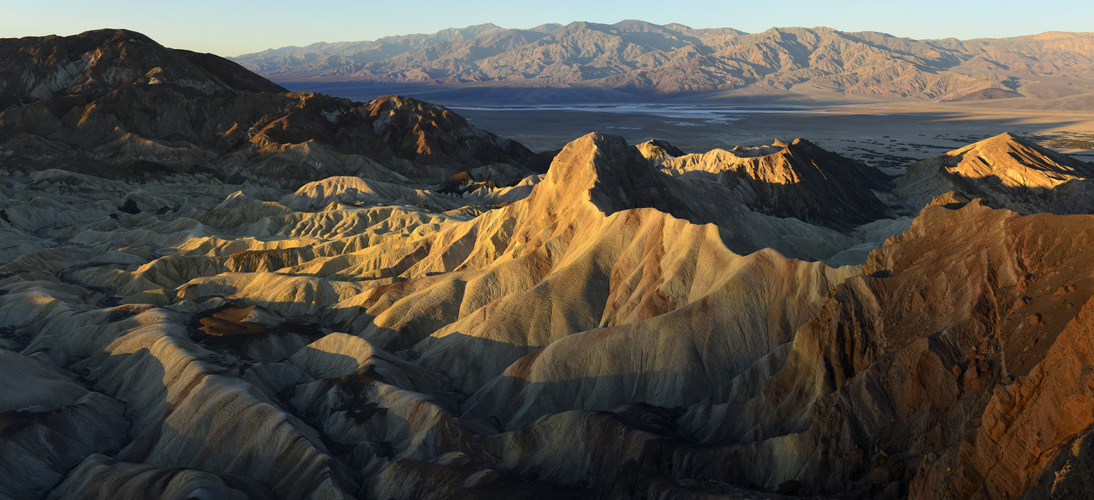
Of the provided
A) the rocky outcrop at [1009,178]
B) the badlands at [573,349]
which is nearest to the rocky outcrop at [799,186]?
the badlands at [573,349]

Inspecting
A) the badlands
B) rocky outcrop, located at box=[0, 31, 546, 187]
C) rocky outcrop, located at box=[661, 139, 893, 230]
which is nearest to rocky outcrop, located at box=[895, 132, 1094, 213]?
the badlands

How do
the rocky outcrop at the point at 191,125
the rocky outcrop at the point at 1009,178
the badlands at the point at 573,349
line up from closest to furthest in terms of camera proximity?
1. the badlands at the point at 573,349
2. the rocky outcrop at the point at 1009,178
3. the rocky outcrop at the point at 191,125

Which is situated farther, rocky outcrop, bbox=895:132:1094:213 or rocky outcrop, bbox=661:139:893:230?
rocky outcrop, bbox=895:132:1094:213

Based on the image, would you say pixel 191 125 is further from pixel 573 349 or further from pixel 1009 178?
pixel 1009 178

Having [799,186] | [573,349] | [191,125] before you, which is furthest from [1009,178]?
[191,125]

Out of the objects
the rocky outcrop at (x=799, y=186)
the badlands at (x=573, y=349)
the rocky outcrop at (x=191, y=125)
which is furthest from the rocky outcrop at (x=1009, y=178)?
the rocky outcrop at (x=191, y=125)

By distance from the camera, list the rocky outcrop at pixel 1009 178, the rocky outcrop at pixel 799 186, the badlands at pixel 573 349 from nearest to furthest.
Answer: the badlands at pixel 573 349
the rocky outcrop at pixel 799 186
the rocky outcrop at pixel 1009 178

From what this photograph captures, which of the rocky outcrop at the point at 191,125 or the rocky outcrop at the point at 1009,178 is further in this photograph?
the rocky outcrop at the point at 191,125

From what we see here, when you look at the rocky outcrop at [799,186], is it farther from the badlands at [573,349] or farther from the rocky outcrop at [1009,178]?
the rocky outcrop at [1009,178]

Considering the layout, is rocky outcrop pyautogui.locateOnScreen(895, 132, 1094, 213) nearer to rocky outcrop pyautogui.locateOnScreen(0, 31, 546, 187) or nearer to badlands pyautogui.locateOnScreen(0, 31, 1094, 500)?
badlands pyautogui.locateOnScreen(0, 31, 1094, 500)

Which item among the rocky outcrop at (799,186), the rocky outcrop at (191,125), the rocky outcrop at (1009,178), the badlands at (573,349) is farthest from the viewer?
the rocky outcrop at (191,125)
